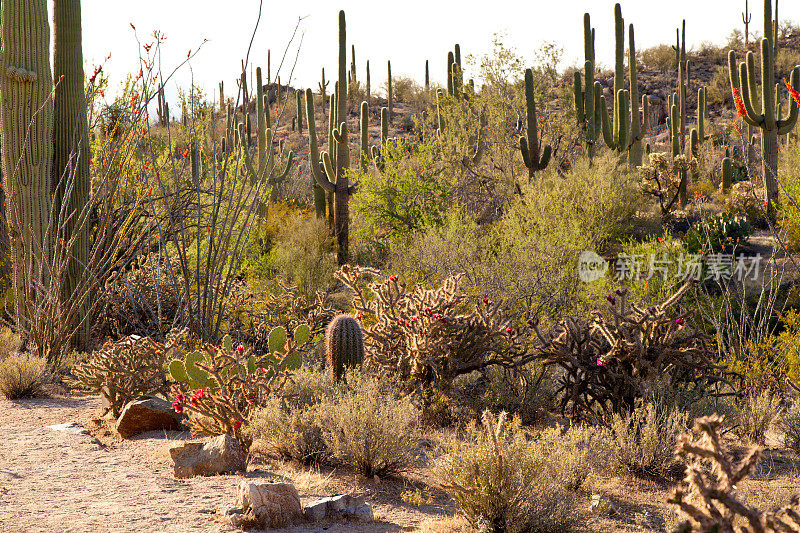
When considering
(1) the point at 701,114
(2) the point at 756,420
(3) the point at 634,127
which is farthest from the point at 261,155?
(1) the point at 701,114

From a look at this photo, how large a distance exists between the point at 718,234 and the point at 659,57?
37.1 m

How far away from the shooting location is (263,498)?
3.48 m

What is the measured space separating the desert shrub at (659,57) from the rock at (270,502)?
47.7 m

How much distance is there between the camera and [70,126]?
25.9 feet

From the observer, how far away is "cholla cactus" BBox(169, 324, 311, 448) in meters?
4.80

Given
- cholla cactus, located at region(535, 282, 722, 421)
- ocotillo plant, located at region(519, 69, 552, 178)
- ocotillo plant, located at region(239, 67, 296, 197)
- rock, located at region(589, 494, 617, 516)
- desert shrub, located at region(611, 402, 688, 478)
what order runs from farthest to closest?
ocotillo plant, located at region(519, 69, 552, 178) < ocotillo plant, located at region(239, 67, 296, 197) < cholla cactus, located at region(535, 282, 722, 421) < desert shrub, located at region(611, 402, 688, 478) < rock, located at region(589, 494, 617, 516)

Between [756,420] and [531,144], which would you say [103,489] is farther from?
[531,144]

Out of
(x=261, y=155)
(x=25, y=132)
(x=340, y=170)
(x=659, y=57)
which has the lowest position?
(x=25, y=132)

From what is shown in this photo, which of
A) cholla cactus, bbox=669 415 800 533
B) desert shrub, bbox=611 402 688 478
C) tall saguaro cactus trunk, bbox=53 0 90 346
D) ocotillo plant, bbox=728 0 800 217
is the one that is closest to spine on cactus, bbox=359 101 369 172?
ocotillo plant, bbox=728 0 800 217

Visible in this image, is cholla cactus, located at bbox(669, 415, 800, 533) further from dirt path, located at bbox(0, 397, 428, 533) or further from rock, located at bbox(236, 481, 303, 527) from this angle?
rock, located at bbox(236, 481, 303, 527)

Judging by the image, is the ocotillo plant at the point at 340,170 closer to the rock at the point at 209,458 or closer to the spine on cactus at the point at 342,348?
the spine on cactus at the point at 342,348

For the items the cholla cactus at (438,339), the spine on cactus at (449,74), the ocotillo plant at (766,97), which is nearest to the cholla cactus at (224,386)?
the cholla cactus at (438,339)

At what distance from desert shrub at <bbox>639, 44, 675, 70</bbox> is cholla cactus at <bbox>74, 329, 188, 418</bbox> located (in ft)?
151

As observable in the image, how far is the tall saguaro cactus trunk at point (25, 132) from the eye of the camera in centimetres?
718
